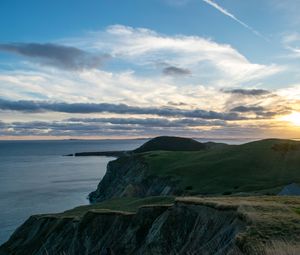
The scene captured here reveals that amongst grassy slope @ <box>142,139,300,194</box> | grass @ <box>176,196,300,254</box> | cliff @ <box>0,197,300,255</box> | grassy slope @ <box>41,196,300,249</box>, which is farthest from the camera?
grassy slope @ <box>142,139,300,194</box>

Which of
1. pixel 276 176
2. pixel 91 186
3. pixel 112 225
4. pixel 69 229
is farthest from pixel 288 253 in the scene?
pixel 91 186

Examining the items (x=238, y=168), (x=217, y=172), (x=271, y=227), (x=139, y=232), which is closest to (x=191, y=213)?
(x=139, y=232)

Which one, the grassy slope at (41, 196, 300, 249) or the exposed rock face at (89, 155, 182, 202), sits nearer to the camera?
the grassy slope at (41, 196, 300, 249)

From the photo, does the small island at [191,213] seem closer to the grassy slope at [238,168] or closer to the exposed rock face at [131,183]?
the grassy slope at [238,168]

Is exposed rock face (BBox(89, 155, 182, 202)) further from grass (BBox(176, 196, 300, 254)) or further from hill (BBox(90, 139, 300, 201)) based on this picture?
grass (BBox(176, 196, 300, 254))

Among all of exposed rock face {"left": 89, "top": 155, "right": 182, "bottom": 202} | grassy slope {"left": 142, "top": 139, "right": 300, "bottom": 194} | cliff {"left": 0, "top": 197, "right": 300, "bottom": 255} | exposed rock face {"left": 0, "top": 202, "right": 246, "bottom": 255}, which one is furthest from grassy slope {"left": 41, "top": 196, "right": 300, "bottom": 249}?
exposed rock face {"left": 89, "top": 155, "right": 182, "bottom": 202}

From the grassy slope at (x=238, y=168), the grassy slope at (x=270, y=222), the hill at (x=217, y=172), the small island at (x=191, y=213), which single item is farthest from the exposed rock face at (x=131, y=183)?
the grassy slope at (x=270, y=222)

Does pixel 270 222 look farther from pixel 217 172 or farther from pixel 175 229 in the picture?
pixel 217 172
